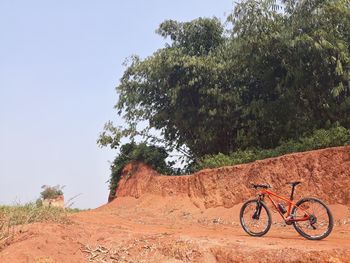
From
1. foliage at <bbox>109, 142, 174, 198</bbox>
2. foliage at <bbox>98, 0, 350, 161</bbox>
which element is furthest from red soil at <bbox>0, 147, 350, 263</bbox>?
foliage at <bbox>98, 0, 350, 161</bbox>

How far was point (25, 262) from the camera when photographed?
7.89 meters

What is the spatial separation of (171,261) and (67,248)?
6.97ft

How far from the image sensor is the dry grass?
9258 millimetres

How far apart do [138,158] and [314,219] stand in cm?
1535

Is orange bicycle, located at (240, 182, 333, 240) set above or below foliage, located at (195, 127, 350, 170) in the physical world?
below

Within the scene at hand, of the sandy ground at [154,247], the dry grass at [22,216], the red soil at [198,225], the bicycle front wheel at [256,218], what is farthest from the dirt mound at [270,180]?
the dry grass at [22,216]

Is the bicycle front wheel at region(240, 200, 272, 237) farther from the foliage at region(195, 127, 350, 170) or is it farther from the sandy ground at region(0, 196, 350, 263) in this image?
the foliage at region(195, 127, 350, 170)

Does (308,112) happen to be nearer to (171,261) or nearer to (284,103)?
(284,103)

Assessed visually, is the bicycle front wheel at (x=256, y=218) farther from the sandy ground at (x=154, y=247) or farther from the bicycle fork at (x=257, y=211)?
the sandy ground at (x=154, y=247)

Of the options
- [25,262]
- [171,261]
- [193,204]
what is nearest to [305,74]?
[193,204]

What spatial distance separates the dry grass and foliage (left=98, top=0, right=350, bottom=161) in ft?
31.7

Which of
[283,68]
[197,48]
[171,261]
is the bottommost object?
[171,261]

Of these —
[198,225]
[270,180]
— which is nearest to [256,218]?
[198,225]

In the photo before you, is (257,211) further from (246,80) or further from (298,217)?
(246,80)
